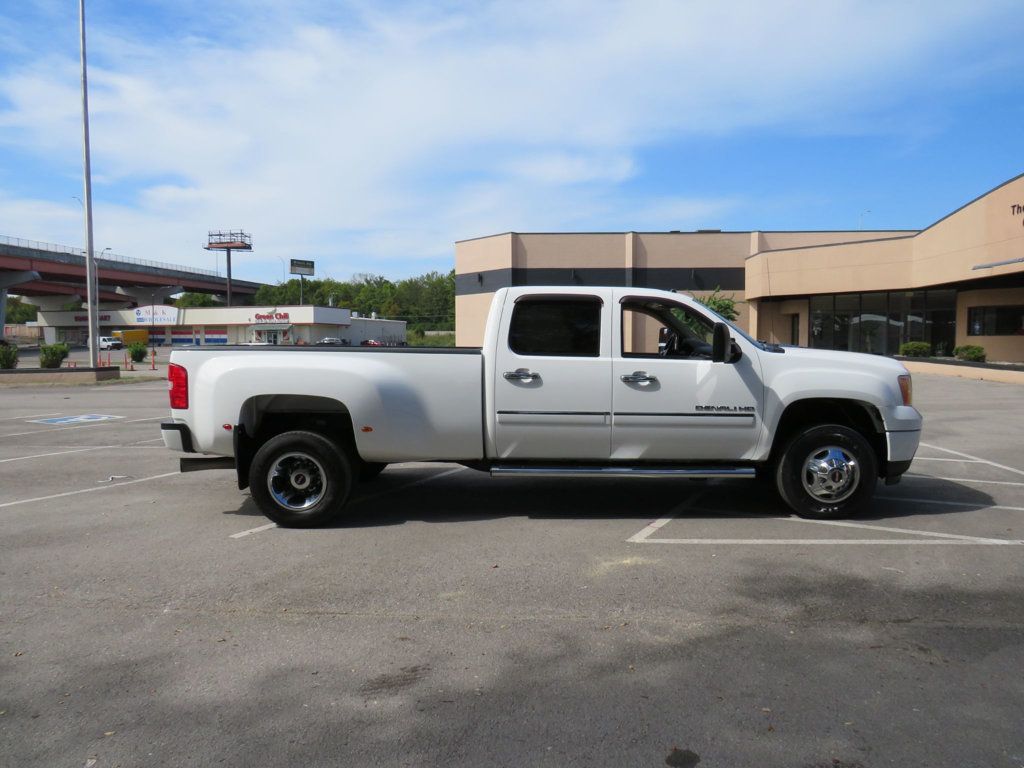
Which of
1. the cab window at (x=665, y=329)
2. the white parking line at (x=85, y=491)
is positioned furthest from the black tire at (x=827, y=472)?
the white parking line at (x=85, y=491)

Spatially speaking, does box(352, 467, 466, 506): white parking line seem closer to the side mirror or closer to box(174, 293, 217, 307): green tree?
the side mirror

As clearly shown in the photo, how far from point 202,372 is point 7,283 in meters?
85.3

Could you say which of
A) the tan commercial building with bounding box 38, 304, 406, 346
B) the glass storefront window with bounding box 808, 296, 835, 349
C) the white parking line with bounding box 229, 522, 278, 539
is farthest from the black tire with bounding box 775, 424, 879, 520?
the tan commercial building with bounding box 38, 304, 406, 346

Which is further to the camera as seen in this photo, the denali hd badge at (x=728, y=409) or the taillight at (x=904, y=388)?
the taillight at (x=904, y=388)

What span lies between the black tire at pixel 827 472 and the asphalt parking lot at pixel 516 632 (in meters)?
0.28

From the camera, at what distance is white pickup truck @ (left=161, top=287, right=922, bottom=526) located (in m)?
6.75

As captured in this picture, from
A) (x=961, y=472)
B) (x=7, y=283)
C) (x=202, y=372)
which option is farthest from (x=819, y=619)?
(x=7, y=283)

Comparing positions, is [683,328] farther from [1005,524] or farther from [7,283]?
[7,283]

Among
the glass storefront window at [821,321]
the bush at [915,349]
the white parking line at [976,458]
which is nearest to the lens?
the white parking line at [976,458]

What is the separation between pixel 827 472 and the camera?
689 cm

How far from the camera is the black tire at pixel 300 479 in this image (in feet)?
22.1

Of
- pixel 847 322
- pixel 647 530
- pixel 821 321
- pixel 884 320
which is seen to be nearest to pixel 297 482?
pixel 647 530

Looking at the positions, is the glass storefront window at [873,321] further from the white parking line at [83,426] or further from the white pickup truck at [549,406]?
the white pickup truck at [549,406]

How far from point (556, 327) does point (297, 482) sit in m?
2.64
